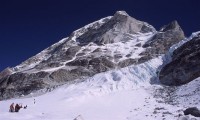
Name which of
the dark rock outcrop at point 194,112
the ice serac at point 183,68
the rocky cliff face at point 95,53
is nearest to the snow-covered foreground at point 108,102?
the dark rock outcrop at point 194,112

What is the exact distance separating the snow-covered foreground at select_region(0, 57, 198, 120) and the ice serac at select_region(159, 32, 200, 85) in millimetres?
2833

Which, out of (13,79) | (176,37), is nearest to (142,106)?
(13,79)

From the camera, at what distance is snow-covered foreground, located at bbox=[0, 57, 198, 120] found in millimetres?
30781

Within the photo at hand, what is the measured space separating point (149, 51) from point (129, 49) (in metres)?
12.0

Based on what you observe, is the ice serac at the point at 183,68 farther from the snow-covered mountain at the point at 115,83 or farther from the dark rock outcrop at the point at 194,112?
the dark rock outcrop at the point at 194,112

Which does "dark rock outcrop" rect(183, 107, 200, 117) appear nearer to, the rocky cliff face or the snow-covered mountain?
the snow-covered mountain

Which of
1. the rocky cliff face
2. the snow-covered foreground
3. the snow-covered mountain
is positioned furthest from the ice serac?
the rocky cliff face

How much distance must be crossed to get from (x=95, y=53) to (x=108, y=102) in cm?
7913

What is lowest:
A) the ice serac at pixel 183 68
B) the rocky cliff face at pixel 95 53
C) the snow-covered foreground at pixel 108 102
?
the snow-covered foreground at pixel 108 102

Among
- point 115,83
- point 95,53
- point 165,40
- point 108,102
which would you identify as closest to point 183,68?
point 115,83

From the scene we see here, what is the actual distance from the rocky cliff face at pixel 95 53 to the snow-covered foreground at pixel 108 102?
2988cm

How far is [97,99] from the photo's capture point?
139 feet

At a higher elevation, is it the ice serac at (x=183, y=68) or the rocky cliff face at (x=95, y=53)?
the rocky cliff face at (x=95, y=53)

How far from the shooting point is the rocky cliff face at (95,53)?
9450 cm
